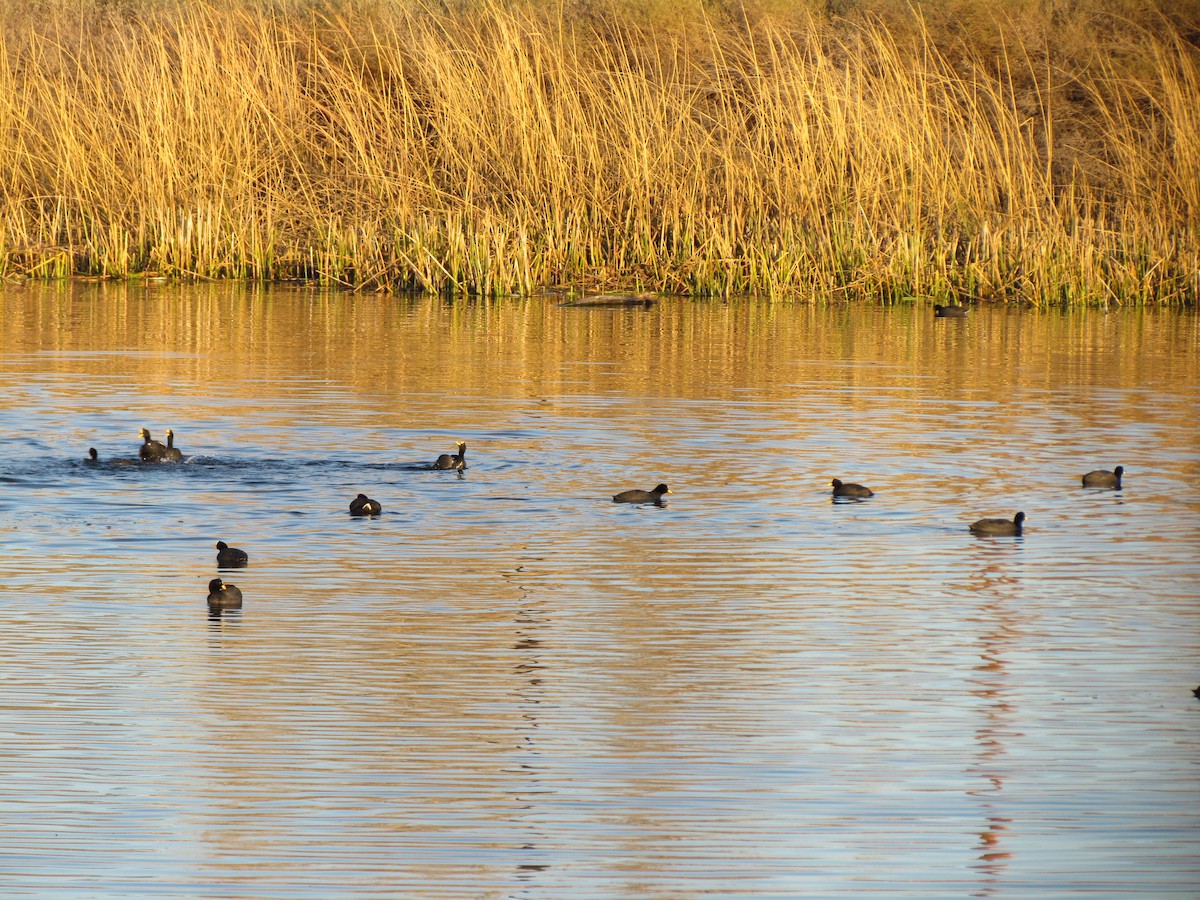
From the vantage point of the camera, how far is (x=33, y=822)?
5.50m

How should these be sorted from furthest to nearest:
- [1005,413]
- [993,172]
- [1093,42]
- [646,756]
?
1. [1093,42]
2. [993,172]
3. [1005,413]
4. [646,756]

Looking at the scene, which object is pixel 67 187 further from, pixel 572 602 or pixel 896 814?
pixel 896 814

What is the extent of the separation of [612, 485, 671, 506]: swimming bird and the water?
62 mm

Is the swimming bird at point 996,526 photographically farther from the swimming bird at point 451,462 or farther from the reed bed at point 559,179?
the reed bed at point 559,179

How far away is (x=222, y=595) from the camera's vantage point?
8141mm

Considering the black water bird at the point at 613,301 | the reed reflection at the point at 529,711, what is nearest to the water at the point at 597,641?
the reed reflection at the point at 529,711

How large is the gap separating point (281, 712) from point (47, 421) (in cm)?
762

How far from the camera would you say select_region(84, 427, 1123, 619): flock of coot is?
820 cm

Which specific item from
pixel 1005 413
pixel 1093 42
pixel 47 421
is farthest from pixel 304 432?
pixel 1093 42

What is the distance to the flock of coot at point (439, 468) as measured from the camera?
26.9ft

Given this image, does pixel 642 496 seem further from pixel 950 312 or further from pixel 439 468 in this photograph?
pixel 950 312

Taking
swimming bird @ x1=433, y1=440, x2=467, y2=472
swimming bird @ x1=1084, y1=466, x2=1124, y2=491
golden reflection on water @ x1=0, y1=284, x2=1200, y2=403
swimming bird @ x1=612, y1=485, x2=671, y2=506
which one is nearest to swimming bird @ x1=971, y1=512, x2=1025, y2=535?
swimming bird @ x1=1084, y1=466, x2=1124, y2=491

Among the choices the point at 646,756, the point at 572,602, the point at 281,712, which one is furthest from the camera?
the point at 572,602

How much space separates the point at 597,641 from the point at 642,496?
335 centimetres
